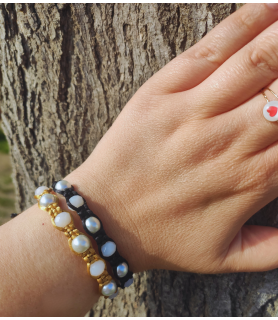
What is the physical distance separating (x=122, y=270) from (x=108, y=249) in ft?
0.34

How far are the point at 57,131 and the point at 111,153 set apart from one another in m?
0.51

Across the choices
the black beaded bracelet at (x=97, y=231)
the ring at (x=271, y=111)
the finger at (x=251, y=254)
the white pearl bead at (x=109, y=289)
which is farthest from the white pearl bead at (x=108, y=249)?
the ring at (x=271, y=111)

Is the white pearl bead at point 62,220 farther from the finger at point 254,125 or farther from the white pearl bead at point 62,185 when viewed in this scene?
the finger at point 254,125

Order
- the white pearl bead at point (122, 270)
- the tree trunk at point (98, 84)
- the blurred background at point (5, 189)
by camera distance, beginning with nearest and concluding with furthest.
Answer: the white pearl bead at point (122, 270)
the tree trunk at point (98, 84)
the blurred background at point (5, 189)

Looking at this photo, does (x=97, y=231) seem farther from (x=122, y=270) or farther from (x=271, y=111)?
(x=271, y=111)

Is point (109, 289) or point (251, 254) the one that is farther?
point (251, 254)

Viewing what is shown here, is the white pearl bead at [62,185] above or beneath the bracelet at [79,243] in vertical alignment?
above

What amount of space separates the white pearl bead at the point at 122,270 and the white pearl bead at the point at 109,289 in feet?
0.14

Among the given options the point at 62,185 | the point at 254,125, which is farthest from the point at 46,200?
the point at 254,125

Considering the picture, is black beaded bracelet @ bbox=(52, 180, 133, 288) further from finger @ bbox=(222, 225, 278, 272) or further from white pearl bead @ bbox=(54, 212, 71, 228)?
finger @ bbox=(222, 225, 278, 272)

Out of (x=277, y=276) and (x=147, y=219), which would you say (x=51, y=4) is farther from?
(x=277, y=276)

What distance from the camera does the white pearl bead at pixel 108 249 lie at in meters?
1.06

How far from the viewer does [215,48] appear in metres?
1.08

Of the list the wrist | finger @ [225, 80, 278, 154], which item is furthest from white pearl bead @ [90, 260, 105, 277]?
finger @ [225, 80, 278, 154]
